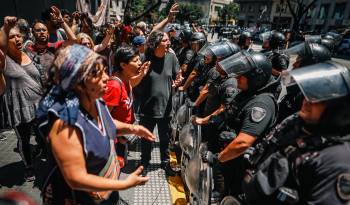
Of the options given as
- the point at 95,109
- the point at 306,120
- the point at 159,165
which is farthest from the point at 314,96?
the point at 159,165

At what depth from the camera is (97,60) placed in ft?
5.57

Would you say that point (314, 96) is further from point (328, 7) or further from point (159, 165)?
point (328, 7)

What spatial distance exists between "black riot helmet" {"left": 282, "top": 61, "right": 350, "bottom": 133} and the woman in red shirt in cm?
168

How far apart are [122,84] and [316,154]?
1906 mm

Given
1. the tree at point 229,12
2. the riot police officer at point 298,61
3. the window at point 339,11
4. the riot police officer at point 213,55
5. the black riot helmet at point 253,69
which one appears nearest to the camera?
the black riot helmet at point 253,69

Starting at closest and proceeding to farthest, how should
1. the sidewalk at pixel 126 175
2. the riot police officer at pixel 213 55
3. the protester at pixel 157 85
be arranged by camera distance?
the sidewalk at pixel 126 175
the protester at pixel 157 85
the riot police officer at pixel 213 55

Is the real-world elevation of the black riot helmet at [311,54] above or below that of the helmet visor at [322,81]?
below

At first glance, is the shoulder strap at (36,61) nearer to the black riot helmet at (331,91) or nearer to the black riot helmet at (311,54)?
the black riot helmet at (331,91)

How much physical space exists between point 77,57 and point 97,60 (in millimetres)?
130

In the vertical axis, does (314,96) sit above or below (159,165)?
above

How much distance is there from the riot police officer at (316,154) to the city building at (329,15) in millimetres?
42915

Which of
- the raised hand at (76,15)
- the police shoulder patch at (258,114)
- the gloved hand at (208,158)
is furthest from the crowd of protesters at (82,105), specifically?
the raised hand at (76,15)

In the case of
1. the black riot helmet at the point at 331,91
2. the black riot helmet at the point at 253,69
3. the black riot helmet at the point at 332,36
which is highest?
the black riot helmet at the point at 331,91

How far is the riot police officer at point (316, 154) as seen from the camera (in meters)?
1.38
